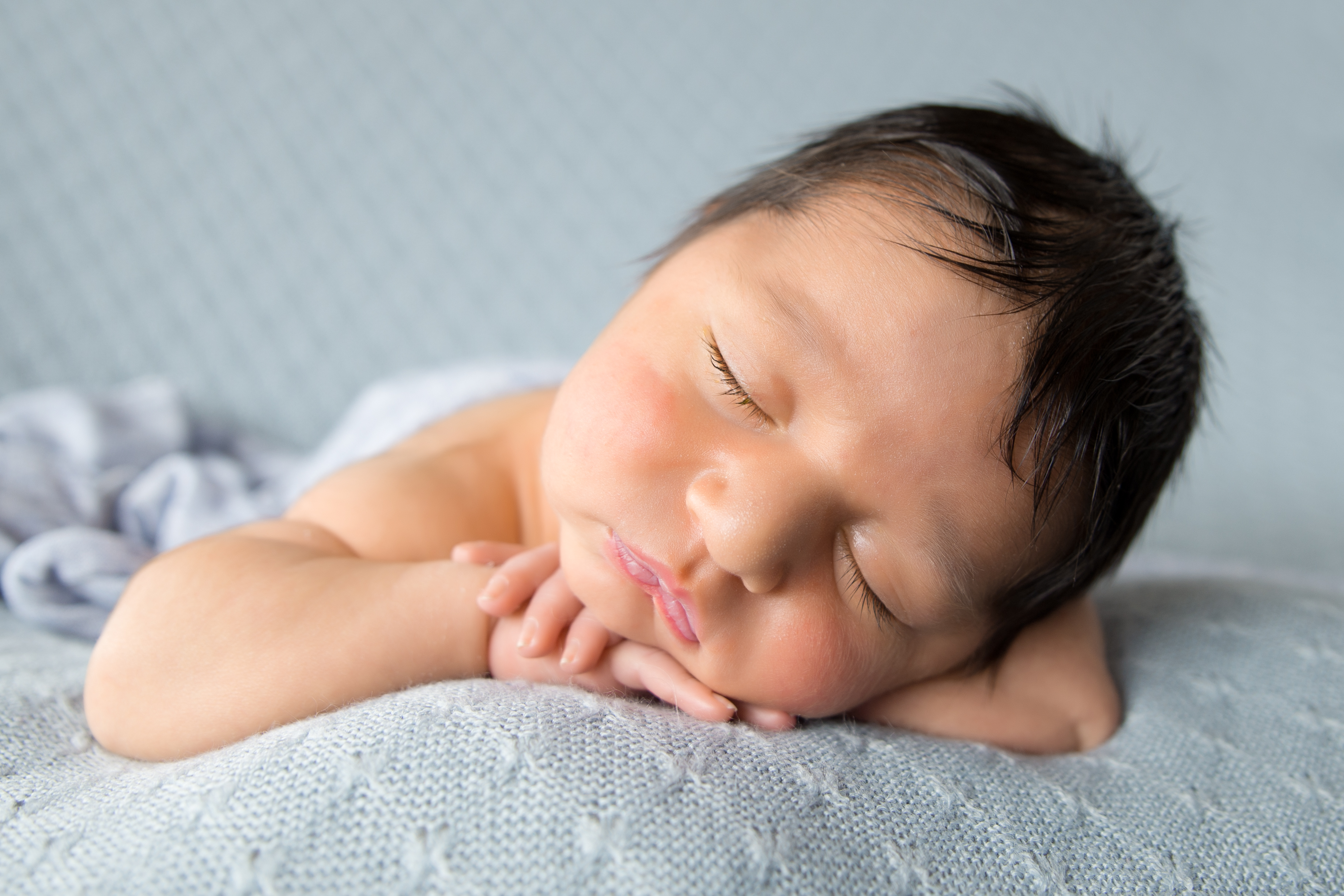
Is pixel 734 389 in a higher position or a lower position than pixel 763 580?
higher

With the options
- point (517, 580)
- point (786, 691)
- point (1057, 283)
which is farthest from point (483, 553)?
point (1057, 283)

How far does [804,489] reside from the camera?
648 millimetres

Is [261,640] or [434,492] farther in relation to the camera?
[434,492]

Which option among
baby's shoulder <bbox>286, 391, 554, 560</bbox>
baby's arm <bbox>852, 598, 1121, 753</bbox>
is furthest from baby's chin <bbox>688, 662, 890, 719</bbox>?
baby's shoulder <bbox>286, 391, 554, 560</bbox>

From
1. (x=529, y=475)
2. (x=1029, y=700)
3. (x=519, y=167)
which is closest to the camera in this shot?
(x=1029, y=700)

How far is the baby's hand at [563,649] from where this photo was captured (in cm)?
72

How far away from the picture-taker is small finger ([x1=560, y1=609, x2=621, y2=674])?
0.73 m

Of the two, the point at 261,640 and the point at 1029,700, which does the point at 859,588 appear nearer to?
the point at 1029,700

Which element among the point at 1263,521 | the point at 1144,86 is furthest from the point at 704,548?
the point at 1144,86

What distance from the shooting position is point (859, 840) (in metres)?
Answer: 0.57

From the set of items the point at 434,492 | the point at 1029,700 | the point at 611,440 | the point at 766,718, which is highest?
the point at 611,440

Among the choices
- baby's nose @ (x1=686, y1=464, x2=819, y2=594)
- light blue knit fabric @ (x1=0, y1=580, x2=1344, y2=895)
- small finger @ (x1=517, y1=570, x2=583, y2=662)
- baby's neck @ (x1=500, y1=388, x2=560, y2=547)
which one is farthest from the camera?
baby's neck @ (x1=500, y1=388, x2=560, y2=547)

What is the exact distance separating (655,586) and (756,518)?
109 mm

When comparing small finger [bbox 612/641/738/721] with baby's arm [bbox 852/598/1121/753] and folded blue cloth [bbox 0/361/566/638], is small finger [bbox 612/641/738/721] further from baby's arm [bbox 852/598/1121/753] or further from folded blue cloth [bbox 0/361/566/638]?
folded blue cloth [bbox 0/361/566/638]
